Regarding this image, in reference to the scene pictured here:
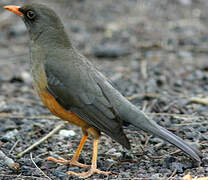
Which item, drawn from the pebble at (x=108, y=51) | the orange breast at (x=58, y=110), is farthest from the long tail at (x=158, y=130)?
the pebble at (x=108, y=51)

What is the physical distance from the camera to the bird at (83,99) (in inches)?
215

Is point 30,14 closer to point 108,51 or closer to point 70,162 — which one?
point 70,162

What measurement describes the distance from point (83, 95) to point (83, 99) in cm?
5

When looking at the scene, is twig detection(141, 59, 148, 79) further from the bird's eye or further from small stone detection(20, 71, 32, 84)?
the bird's eye

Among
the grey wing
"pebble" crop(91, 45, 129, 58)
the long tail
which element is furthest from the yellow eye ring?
"pebble" crop(91, 45, 129, 58)

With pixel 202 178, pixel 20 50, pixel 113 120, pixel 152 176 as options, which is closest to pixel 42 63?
pixel 113 120

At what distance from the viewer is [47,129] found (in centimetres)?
707

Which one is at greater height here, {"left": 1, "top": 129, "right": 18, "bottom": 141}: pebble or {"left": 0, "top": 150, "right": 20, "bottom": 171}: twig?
{"left": 0, "top": 150, "right": 20, "bottom": 171}: twig

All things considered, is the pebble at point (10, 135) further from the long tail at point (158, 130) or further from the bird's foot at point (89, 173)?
the long tail at point (158, 130)

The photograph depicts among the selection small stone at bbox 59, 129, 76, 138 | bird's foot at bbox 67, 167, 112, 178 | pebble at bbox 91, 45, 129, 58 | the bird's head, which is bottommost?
small stone at bbox 59, 129, 76, 138

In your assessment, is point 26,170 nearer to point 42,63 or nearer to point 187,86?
point 42,63

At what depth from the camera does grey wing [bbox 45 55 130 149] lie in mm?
5488

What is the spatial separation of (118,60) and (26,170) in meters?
5.74

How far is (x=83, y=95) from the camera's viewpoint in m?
5.62
